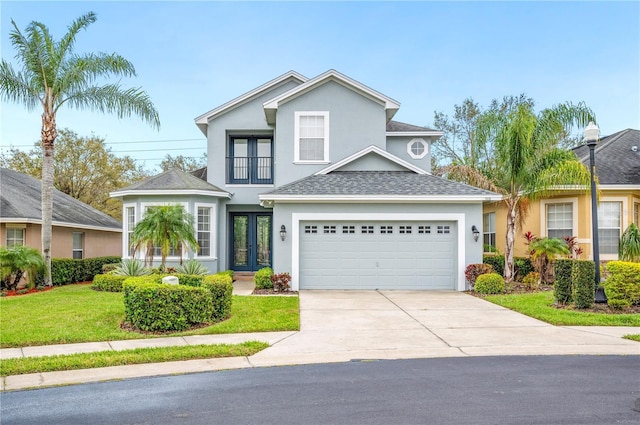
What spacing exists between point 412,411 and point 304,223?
32.4 ft

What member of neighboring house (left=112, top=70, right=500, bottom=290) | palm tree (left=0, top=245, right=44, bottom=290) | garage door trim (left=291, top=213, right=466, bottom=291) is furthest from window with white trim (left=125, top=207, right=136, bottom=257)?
garage door trim (left=291, top=213, right=466, bottom=291)

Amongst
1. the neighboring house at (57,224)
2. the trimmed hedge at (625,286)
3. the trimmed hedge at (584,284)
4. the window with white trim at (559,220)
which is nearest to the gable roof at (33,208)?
the neighboring house at (57,224)

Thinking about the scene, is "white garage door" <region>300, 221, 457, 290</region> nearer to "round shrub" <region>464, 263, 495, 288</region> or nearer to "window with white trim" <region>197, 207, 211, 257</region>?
"round shrub" <region>464, 263, 495, 288</region>

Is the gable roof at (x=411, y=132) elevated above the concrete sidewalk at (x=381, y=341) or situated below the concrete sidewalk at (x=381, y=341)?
above

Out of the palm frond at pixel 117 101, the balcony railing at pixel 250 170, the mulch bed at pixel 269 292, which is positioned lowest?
the mulch bed at pixel 269 292

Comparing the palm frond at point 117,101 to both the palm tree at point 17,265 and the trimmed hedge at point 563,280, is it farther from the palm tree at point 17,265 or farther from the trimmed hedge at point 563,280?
the trimmed hedge at point 563,280

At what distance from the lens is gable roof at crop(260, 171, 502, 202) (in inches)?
537

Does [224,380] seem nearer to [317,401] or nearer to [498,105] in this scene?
[317,401]

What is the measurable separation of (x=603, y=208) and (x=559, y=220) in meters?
1.41

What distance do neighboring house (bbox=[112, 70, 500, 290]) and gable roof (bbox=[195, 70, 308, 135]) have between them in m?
0.06

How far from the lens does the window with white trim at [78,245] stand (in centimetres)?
1980

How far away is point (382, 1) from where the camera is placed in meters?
15.4

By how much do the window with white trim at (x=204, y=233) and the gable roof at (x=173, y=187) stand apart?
2.59 feet

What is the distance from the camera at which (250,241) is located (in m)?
18.3
